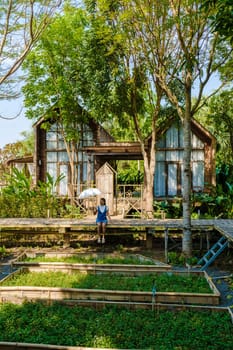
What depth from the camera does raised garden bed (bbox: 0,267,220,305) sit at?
6.62m

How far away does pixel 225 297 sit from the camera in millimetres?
7180

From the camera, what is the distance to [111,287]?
7.34 metres

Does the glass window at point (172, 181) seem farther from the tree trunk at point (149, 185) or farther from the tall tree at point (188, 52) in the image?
the tall tree at point (188, 52)

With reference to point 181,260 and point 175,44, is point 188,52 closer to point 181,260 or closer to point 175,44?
point 175,44

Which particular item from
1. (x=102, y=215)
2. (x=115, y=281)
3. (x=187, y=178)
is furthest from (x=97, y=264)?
(x=187, y=178)

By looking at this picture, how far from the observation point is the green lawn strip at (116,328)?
16.6 ft

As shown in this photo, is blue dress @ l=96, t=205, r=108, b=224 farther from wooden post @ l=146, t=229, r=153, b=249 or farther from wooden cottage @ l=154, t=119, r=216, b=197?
wooden cottage @ l=154, t=119, r=216, b=197

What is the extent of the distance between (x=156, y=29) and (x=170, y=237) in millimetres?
7034

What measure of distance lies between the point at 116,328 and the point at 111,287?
6.02 feet

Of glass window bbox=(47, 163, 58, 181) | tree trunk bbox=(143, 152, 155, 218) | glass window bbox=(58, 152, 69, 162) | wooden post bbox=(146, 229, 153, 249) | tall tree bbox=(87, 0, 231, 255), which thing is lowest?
wooden post bbox=(146, 229, 153, 249)

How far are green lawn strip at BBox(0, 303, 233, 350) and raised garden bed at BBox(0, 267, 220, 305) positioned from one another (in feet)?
1.38

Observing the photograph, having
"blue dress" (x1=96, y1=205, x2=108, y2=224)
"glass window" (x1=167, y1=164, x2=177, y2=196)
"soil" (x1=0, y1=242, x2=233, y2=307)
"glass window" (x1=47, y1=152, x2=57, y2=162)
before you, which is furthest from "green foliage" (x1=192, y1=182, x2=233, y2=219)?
"glass window" (x1=47, y1=152, x2=57, y2=162)

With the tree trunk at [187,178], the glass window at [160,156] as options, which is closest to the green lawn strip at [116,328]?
the tree trunk at [187,178]

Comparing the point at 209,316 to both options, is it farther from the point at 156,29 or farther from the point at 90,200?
the point at 90,200
